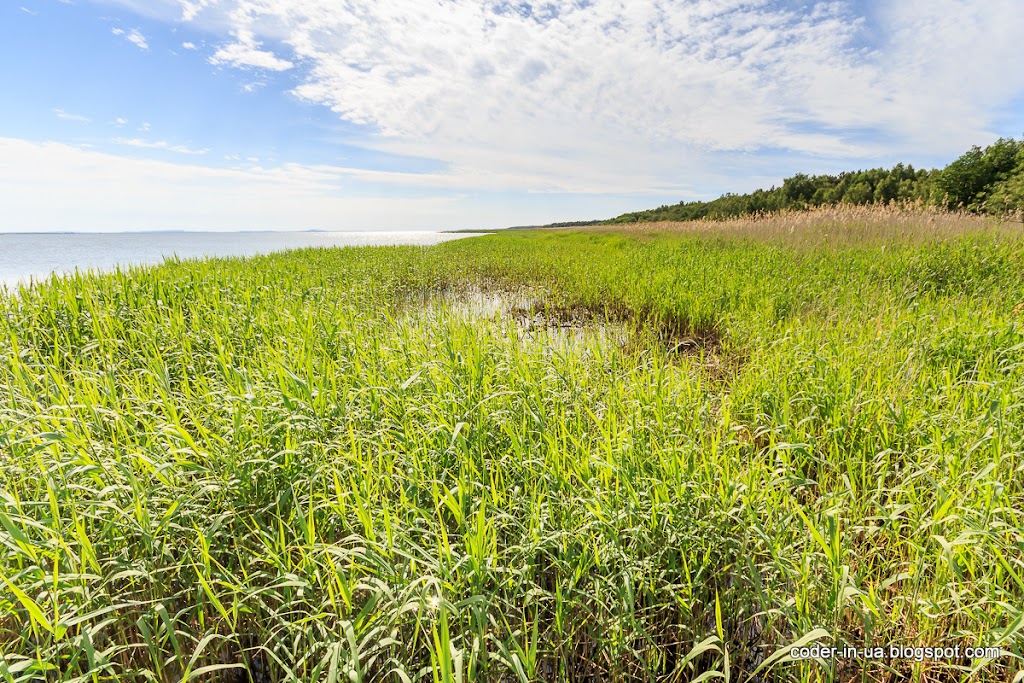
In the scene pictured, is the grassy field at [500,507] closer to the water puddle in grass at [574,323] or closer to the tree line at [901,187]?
the water puddle in grass at [574,323]

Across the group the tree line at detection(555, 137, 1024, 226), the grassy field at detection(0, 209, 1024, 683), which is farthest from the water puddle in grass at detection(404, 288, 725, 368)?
the tree line at detection(555, 137, 1024, 226)

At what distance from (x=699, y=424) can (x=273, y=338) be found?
3.79 m

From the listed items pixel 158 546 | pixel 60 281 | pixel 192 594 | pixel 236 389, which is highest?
pixel 60 281

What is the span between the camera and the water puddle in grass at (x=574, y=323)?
4.32 metres

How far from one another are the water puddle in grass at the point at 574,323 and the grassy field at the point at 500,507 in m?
0.45

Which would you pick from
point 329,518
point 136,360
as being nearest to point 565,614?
point 329,518

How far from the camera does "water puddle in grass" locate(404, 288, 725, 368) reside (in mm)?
4320

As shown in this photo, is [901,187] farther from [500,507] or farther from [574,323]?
[500,507]

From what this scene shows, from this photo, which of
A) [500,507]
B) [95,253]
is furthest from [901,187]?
[95,253]

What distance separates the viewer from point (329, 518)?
1850mm

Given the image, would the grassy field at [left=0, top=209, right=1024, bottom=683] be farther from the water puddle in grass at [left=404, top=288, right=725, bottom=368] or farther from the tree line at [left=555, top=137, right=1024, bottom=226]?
the tree line at [left=555, top=137, right=1024, bottom=226]

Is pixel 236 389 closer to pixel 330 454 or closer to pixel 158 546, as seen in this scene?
pixel 330 454

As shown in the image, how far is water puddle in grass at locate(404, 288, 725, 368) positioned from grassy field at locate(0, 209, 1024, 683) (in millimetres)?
449

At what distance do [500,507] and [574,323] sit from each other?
4.80 metres
